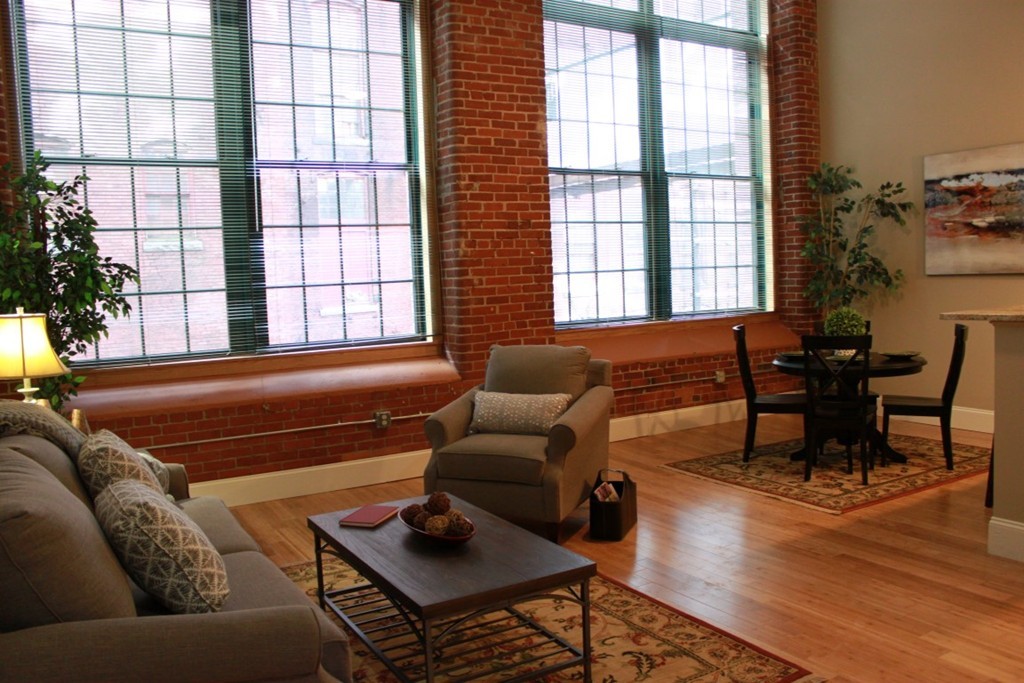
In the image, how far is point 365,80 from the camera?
5969 mm

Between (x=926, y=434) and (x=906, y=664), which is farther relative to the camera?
(x=926, y=434)

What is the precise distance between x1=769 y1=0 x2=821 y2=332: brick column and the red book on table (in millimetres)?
5487

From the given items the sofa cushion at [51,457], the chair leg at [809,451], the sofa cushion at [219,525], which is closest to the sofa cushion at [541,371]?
the chair leg at [809,451]

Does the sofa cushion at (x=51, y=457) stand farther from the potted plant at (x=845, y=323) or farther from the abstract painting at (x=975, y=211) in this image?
the abstract painting at (x=975, y=211)

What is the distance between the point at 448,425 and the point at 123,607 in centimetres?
271

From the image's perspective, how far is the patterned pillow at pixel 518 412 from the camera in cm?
464

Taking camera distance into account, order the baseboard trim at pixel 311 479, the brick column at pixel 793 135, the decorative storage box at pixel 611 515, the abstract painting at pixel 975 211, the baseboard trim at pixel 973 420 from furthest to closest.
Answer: the brick column at pixel 793 135
the baseboard trim at pixel 973 420
the abstract painting at pixel 975 211
the baseboard trim at pixel 311 479
the decorative storage box at pixel 611 515

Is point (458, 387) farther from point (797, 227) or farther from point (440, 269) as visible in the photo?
point (797, 227)

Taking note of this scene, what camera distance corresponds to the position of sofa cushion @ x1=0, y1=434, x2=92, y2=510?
2.59m

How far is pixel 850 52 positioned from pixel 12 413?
7053 millimetres

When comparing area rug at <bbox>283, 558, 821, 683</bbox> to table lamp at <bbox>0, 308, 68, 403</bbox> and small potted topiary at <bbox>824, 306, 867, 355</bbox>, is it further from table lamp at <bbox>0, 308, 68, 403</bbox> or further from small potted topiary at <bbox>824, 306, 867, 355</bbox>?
small potted topiary at <bbox>824, 306, 867, 355</bbox>

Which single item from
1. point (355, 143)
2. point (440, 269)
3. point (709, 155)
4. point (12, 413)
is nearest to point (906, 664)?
point (12, 413)

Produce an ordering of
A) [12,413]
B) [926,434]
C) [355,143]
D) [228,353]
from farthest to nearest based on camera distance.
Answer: [926,434] < [355,143] < [228,353] < [12,413]

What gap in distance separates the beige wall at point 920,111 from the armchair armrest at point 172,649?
241 inches
